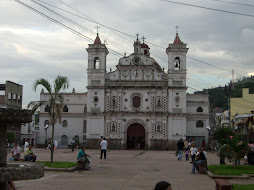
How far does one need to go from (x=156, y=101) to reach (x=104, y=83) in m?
7.12

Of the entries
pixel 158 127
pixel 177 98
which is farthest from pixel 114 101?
pixel 177 98

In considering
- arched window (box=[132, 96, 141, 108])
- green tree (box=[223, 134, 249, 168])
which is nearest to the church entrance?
arched window (box=[132, 96, 141, 108])

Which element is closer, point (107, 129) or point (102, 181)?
point (102, 181)

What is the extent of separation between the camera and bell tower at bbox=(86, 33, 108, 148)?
48.9 metres

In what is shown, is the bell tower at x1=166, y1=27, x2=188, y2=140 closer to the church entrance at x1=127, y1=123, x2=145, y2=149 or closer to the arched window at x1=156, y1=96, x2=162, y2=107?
the arched window at x1=156, y1=96, x2=162, y2=107

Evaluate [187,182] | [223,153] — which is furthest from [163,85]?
[187,182]

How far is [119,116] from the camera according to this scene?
49219 millimetres

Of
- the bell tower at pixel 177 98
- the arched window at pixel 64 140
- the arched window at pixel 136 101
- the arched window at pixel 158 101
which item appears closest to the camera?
the bell tower at pixel 177 98

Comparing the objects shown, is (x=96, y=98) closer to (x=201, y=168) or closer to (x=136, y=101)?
(x=136, y=101)

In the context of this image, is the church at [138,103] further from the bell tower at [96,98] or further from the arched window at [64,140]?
the arched window at [64,140]

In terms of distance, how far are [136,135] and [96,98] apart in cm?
705

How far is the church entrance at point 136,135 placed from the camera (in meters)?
49.5

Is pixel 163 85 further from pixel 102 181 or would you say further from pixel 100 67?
pixel 102 181

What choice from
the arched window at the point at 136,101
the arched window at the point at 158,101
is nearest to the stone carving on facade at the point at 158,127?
the arched window at the point at 158,101
